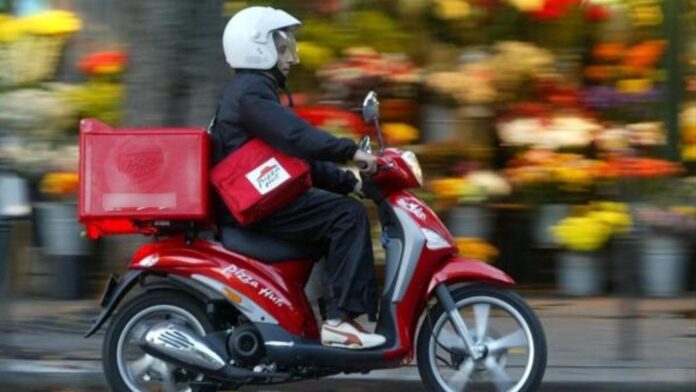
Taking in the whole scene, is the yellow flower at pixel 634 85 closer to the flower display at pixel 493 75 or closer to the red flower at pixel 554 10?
the flower display at pixel 493 75

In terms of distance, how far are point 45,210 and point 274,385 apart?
2.96 metres

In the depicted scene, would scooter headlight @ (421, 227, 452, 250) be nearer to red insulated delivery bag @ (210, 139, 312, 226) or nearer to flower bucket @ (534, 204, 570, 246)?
red insulated delivery bag @ (210, 139, 312, 226)

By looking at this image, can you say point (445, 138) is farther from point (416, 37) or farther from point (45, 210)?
point (45, 210)

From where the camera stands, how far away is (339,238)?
698 cm

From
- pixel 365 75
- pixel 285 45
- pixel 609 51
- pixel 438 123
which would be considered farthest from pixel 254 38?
pixel 609 51

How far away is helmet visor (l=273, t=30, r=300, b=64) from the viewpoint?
7109mm

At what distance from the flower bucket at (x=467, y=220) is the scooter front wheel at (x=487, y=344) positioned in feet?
9.44

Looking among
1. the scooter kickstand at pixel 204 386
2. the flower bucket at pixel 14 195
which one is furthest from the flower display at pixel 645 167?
the flower bucket at pixel 14 195

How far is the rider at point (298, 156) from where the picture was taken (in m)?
6.90

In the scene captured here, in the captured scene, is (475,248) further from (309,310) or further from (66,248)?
(309,310)

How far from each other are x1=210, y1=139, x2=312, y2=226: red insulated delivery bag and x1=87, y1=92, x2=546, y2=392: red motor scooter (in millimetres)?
241

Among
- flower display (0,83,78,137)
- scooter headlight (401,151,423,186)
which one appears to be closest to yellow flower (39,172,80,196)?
flower display (0,83,78,137)

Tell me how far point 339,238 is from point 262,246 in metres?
0.40

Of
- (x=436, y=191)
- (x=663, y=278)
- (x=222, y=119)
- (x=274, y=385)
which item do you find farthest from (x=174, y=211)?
(x=663, y=278)
